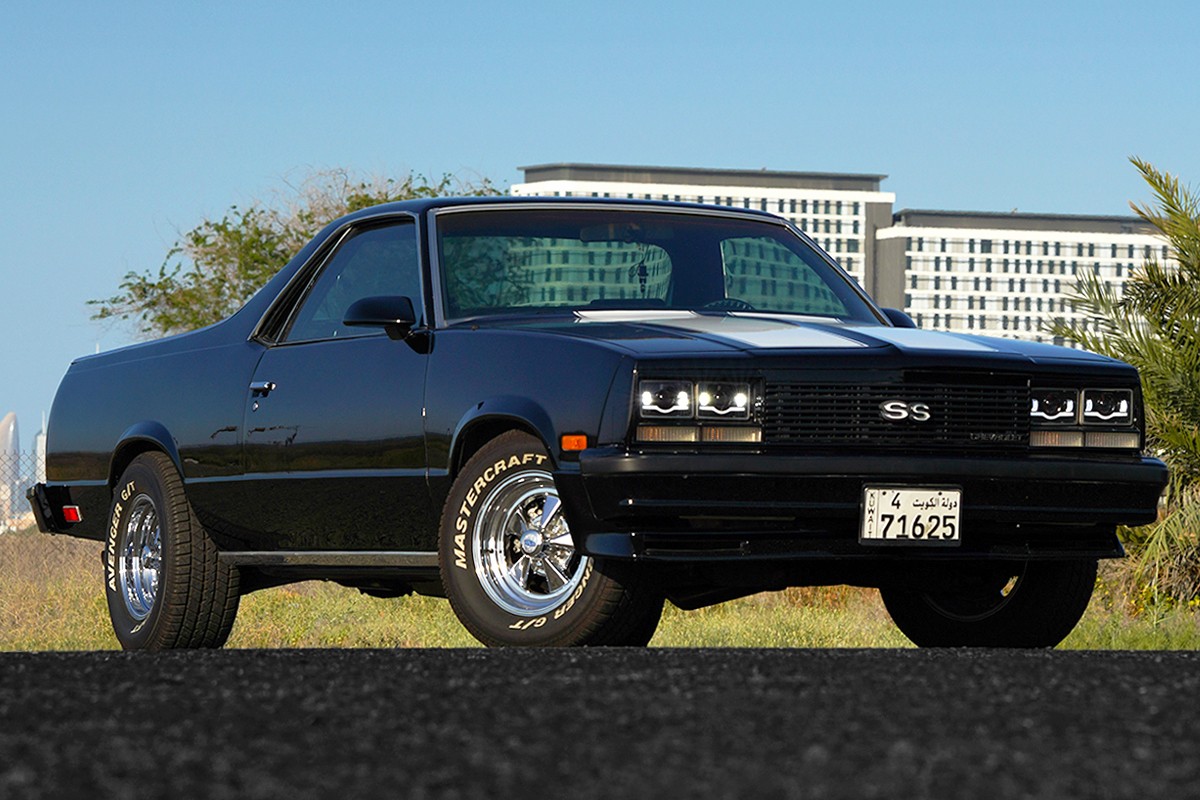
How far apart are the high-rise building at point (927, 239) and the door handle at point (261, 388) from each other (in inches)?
5068

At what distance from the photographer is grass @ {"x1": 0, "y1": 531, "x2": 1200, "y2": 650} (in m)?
11.9

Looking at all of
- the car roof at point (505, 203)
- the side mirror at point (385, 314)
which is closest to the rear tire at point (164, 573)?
the car roof at point (505, 203)

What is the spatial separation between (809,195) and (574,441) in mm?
143727

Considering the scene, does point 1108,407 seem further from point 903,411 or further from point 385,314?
point 385,314

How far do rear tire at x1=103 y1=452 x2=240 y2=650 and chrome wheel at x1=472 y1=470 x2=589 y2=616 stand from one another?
194 cm

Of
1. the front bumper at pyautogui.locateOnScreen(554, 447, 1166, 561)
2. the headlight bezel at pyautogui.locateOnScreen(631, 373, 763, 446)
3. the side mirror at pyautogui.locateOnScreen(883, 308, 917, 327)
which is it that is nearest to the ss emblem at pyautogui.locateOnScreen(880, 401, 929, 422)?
the front bumper at pyautogui.locateOnScreen(554, 447, 1166, 561)

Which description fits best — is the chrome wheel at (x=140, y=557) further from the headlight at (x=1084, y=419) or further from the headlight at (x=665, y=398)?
the headlight at (x=1084, y=419)

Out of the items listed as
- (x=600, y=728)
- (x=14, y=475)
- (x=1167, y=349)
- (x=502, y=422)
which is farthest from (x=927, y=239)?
(x=600, y=728)

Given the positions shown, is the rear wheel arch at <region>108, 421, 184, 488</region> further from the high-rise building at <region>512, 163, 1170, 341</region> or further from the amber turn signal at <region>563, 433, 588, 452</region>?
the high-rise building at <region>512, 163, 1170, 341</region>

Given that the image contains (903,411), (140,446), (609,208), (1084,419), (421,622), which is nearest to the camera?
(903,411)

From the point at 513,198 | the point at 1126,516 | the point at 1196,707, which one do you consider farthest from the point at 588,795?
the point at 513,198

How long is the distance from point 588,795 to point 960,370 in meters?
3.64

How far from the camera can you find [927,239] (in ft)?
500

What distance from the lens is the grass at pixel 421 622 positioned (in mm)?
11914
